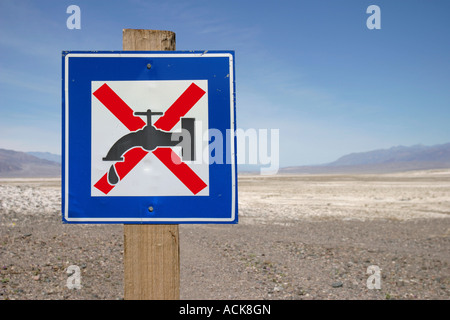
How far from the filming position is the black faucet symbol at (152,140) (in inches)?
84.5

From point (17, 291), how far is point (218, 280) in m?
3.73

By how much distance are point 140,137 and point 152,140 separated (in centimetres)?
9

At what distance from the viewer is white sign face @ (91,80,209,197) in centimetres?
217

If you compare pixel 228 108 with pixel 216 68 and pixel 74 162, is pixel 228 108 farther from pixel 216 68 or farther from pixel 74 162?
pixel 74 162

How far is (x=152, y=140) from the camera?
2156 mm

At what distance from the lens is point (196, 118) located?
219 centimetres
